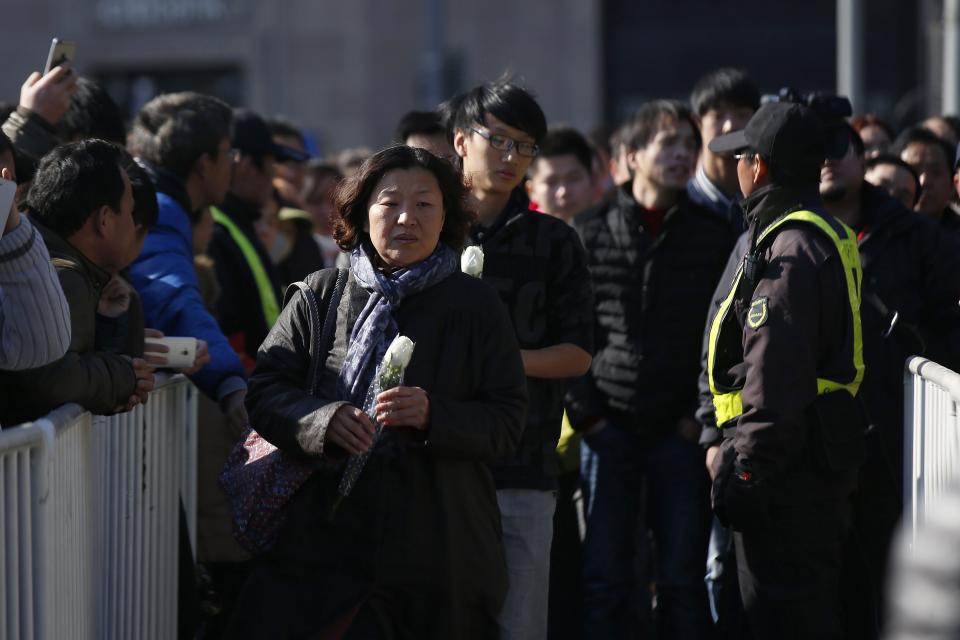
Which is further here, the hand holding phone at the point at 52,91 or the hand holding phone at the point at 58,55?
the hand holding phone at the point at 58,55

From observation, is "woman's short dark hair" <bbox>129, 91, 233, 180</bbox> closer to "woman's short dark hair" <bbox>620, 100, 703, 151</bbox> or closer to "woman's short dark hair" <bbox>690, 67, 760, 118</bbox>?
"woman's short dark hair" <bbox>620, 100, 703, 151</bbox>

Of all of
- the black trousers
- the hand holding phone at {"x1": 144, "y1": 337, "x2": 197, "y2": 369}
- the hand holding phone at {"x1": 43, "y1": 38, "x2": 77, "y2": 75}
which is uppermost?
the hand holding phone at {"x1": 43, "y1": 38, "x2": 77, "y2": 75}

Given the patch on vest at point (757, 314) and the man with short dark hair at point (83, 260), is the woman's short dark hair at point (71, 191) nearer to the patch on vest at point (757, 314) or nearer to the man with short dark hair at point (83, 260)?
the man with short dark hair at point (83, 260)

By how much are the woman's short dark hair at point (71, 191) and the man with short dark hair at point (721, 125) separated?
237cm

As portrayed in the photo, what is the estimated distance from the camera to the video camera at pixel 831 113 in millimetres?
5473

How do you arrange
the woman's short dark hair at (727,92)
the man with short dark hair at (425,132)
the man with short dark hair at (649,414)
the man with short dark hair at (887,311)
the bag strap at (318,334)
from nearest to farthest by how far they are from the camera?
1. the bag strap at (318,334)
2. the man with short dark hair at (887,311)
3. the man with short dark hair at (649,414)
4. the man with short dark hair at (425,132)
5. the woman's short dark hair at (727,92)

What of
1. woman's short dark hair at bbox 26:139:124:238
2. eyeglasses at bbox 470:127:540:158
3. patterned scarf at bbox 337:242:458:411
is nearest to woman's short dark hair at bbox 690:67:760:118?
eyeglasses at bbox 470:127:540:158

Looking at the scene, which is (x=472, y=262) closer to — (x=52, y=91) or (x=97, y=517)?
(x=97, y=517)

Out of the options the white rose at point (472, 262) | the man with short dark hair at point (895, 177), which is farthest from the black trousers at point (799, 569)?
the man with short dark hair at point (895, 177)

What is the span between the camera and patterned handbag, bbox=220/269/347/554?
13.2 ft

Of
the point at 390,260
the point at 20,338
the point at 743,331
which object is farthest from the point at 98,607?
the point at 743,331

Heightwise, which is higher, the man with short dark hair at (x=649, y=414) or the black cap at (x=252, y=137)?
the black cap at (x=252, y=137)

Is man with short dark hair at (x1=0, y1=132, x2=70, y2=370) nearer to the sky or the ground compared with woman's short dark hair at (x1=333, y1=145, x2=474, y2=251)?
nearer to the ground

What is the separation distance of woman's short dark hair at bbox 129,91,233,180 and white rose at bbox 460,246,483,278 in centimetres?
163
